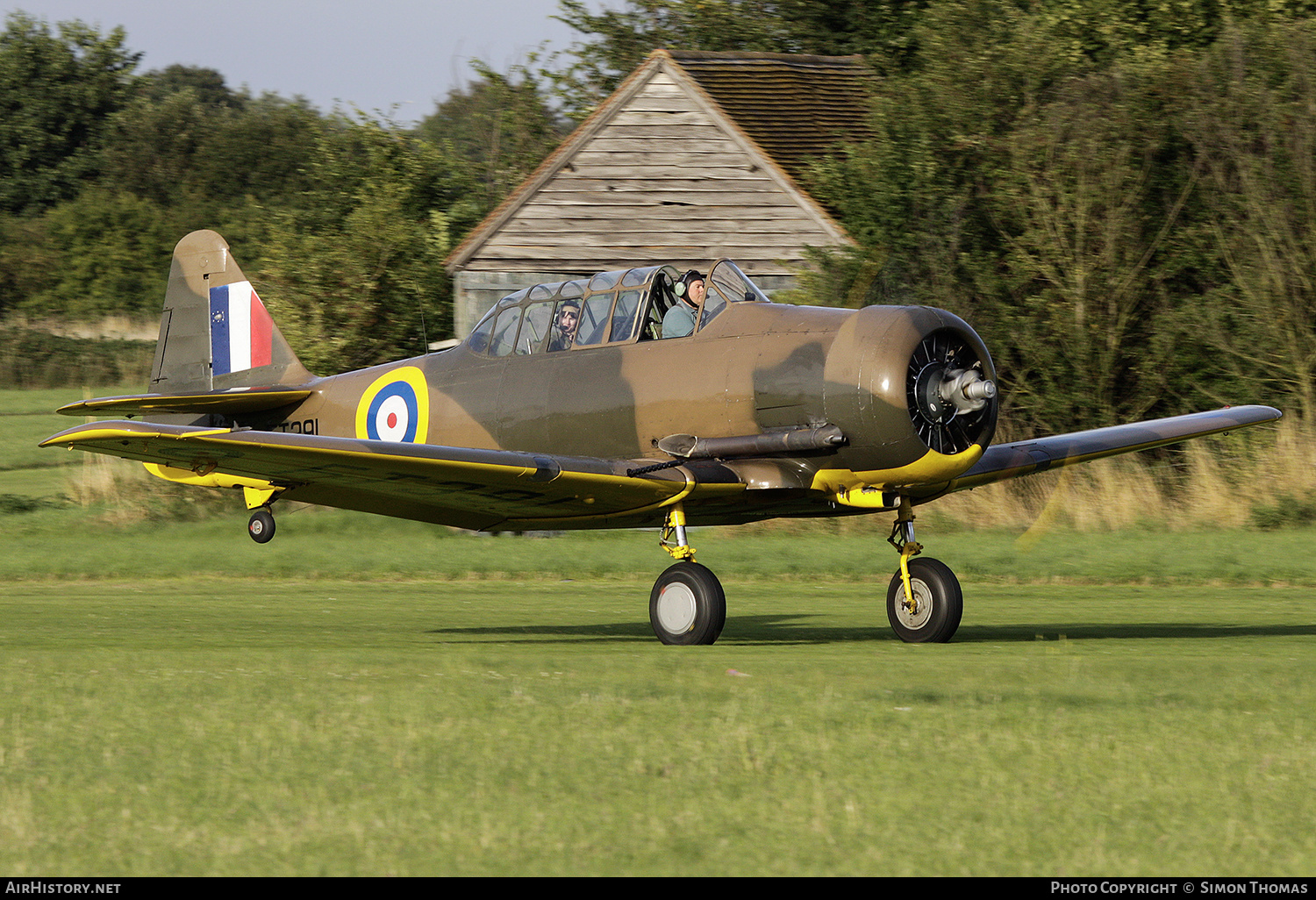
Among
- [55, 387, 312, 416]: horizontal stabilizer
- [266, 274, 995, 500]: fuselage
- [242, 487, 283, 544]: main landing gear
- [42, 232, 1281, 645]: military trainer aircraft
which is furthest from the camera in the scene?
[55, 387, 312, 416]: horizontal stabilizer

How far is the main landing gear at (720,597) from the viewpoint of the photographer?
31.6 ft

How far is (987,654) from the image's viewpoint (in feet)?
29.4

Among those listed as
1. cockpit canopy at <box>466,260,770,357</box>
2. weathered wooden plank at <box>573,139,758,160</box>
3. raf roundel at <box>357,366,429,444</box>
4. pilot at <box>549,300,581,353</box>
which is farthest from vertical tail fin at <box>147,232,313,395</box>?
weathered wooden plank at <box>573,139,758,160</box>

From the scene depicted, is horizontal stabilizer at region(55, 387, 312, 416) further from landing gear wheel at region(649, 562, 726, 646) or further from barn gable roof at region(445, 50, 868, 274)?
barn gable roof at region(445, 50, 868, 274)

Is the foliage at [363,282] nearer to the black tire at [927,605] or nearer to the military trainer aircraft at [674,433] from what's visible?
the military trainer aircraft at [674,433]

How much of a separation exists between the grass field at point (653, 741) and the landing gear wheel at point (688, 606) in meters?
Result: 0.19

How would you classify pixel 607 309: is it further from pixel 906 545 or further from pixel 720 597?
pixel 906 545

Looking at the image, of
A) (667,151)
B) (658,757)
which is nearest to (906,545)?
(658,757)

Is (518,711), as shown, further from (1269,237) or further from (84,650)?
(1269,237)

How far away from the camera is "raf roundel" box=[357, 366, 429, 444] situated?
473 inches

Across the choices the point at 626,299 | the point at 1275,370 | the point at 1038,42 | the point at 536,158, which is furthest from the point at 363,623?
the point at 536,158

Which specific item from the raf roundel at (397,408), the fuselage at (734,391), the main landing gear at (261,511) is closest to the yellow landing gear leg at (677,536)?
the fuselage at (734,391)

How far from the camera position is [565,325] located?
36.2 feet

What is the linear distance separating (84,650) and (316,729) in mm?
3801
